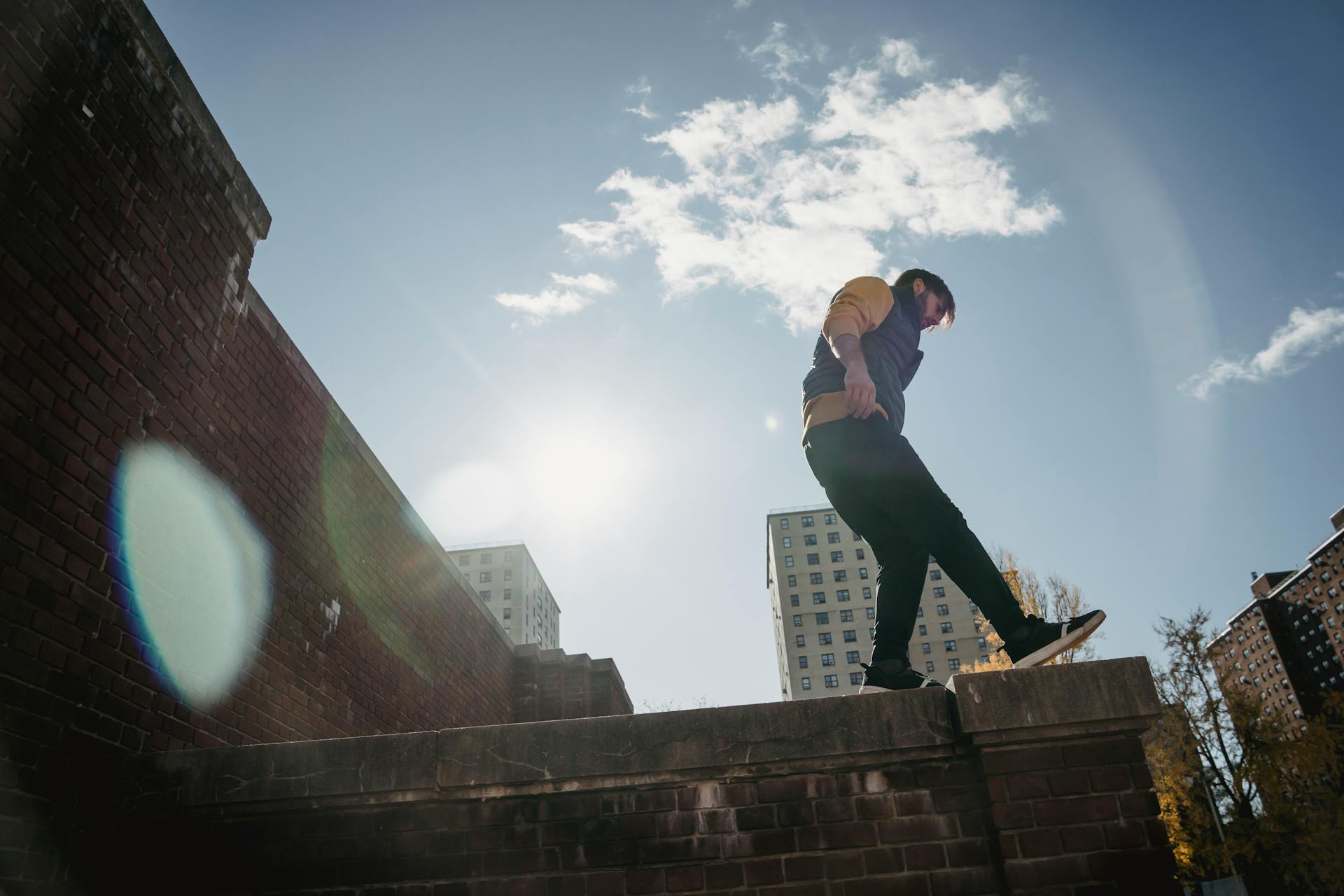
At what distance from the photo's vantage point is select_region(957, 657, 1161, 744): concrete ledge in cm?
249

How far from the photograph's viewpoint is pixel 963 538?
125 inches

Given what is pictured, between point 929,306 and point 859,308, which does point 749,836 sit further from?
point 929,306

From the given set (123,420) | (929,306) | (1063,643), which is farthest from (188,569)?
(1063,643)

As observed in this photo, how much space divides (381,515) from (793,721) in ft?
18.6

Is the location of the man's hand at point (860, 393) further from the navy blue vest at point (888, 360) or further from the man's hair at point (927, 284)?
the man's hair at point (927, 284)

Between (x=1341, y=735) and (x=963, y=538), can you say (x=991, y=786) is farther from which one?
(x=1341, y=735)

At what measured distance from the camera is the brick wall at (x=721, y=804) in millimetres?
2463

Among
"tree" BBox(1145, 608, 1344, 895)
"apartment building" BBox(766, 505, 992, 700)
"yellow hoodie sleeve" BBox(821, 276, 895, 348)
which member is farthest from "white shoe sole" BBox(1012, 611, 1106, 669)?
"apartment building" BBox(766, 505, 992, 700)

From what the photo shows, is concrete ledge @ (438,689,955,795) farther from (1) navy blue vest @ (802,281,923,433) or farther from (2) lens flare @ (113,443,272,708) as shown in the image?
(2) lens flare @ (113,443,272,708)

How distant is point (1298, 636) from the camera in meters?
85.8

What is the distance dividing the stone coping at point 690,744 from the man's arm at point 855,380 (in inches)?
47.7

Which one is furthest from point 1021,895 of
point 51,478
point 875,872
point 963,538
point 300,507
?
point 300,507

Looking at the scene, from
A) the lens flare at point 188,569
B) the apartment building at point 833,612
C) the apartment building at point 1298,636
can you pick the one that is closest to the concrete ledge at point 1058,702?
the lens flare at point 188,569

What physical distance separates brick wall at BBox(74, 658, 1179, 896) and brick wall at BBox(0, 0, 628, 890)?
68 cm
